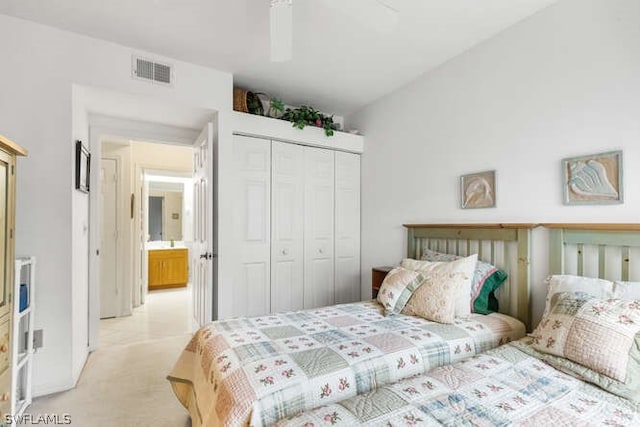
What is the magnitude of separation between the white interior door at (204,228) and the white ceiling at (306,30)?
695 millimetres

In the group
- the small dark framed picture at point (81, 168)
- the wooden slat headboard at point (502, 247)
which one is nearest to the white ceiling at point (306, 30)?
the small dark framed picture at point (81, 168)

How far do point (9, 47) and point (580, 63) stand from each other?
358 centimetres

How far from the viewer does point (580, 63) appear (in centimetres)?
189

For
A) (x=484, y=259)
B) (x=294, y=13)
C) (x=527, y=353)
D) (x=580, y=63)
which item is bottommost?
(x=527, y=353)

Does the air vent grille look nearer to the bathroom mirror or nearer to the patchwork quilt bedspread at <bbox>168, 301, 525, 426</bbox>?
the patchwork quilt bedspread at <bbox>168, 301, 525, 426</bbox>

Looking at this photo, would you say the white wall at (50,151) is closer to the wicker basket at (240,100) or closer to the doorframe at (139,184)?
the wicker basket at (240,100)

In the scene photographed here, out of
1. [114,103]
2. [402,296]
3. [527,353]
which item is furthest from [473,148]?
[114,103]

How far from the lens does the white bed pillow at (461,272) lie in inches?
80.5

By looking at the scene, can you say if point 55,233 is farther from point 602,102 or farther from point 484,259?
point 602,102

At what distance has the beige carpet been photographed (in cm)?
194

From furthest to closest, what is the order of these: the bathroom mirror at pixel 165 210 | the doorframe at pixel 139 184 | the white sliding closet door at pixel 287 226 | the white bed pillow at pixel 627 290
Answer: the bathroom mirror at pixel 165 210, the doorframe at pixel 139 184, the white sliding closet door at pixel 287 226, the white bed pillow at pixel 627 290

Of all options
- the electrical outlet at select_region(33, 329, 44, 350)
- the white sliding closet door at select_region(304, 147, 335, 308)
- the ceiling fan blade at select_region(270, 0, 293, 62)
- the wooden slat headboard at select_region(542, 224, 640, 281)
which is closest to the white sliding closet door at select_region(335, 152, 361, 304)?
the white sliding closet door at select_region(304, 147, 335, 308)

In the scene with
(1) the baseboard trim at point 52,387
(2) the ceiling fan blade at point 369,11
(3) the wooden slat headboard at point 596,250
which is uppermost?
(2) the ceiling fan blade at point 369,11

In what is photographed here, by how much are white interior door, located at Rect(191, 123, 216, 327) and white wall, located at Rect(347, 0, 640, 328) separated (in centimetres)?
174
